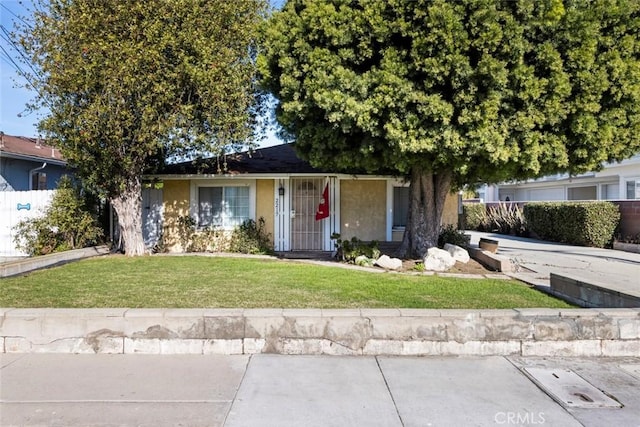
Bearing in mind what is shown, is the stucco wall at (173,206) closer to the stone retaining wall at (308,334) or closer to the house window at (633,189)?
the stone retaining wall at (308,334)

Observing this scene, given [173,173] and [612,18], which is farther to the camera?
[173,173]

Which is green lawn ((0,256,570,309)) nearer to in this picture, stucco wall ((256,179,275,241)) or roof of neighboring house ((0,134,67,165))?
stucco wall ((256,179,275,241))

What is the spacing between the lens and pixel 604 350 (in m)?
4.98

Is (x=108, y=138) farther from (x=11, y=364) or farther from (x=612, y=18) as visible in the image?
(x=612, y=18)

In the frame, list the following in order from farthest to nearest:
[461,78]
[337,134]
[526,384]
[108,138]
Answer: [108,138], [337,134], [461,78], [526,384]

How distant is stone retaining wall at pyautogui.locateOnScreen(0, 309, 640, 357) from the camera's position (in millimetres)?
4871

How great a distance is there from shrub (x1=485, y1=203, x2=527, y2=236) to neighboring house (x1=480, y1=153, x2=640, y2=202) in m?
1.48

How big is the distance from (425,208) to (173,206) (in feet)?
25.4

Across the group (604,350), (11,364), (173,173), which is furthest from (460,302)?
(173,173)

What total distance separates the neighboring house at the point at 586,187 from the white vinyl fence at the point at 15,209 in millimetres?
16642

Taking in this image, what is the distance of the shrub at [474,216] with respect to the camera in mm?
23938

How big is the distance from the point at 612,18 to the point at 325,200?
7.91 m

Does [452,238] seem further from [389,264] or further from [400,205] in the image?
[389,264]

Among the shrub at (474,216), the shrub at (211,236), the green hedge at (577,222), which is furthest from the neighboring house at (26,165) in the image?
the shrub at (474,216)
